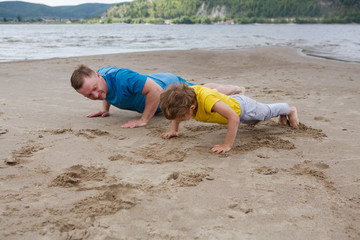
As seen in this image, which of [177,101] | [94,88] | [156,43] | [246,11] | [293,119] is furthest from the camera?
[246,11]

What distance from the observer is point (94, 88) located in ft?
12.0

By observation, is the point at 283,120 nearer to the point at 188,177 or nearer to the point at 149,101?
the point at 149,101

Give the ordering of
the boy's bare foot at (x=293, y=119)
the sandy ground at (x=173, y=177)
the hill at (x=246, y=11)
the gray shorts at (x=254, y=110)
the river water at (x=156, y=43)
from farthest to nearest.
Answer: the hill at (x=246, y=11) → the river water at (x=156, y=43) → the boy's bare foot at (x=293, y=119) → the gray shorts at (x=254, y=110) → the sandy ground at (x=173, y=177)

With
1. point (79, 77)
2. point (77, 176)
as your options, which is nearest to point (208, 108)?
point (77, 176)

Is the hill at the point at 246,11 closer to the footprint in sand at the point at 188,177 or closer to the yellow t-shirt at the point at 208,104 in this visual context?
the yellow t-shirt at the point at 208,104

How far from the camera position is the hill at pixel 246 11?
102 m

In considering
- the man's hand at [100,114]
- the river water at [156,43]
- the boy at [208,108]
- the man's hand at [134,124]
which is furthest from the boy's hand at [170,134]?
the river water at [156,43]

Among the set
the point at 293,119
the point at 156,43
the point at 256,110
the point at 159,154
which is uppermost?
the point at 156,43

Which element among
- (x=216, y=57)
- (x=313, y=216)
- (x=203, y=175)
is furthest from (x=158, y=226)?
(x=216, y=57)

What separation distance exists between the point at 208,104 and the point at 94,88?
1.44m

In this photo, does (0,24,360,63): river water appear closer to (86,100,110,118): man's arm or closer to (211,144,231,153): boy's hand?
(86,100,110,118): man's arm

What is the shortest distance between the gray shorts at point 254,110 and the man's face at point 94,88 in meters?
1.56

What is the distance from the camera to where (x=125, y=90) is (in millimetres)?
3859

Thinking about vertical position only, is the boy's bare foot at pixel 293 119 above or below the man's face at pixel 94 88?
below
